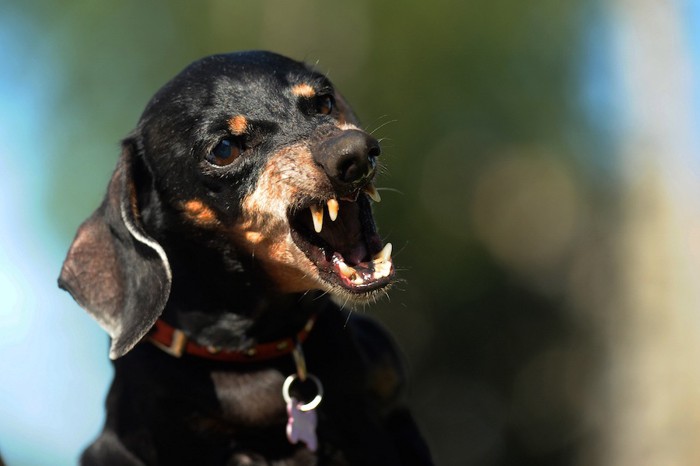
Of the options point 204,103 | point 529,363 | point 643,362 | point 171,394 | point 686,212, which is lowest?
point 529,363

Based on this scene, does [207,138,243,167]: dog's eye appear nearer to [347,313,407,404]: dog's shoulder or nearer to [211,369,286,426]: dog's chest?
[211,369,286,426]: dog's chest

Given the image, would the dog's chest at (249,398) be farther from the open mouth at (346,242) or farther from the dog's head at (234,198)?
the open mouth at (346,242)

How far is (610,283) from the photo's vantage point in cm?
1127

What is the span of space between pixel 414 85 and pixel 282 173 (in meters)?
8.83

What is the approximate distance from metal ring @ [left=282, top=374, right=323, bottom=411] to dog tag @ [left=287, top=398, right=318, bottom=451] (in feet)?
0.07

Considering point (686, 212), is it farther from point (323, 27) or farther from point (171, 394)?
point (171, 394)

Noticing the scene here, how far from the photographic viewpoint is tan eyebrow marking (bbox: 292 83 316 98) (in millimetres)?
3805

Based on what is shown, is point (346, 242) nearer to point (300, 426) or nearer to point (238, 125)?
point (238, 125)

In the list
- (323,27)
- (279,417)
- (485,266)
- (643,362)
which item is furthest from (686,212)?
(279,417)

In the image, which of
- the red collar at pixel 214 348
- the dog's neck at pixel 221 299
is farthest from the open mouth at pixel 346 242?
the red collar at pixel 214 348

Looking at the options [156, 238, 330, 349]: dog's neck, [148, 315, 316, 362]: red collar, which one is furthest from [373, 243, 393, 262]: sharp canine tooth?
[148, 315, 316, 362]: red collar

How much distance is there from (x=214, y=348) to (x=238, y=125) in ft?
2.93

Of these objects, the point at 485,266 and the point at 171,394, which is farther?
the point at 485,266

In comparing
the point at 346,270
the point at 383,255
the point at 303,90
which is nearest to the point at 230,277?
the point at 346,270
